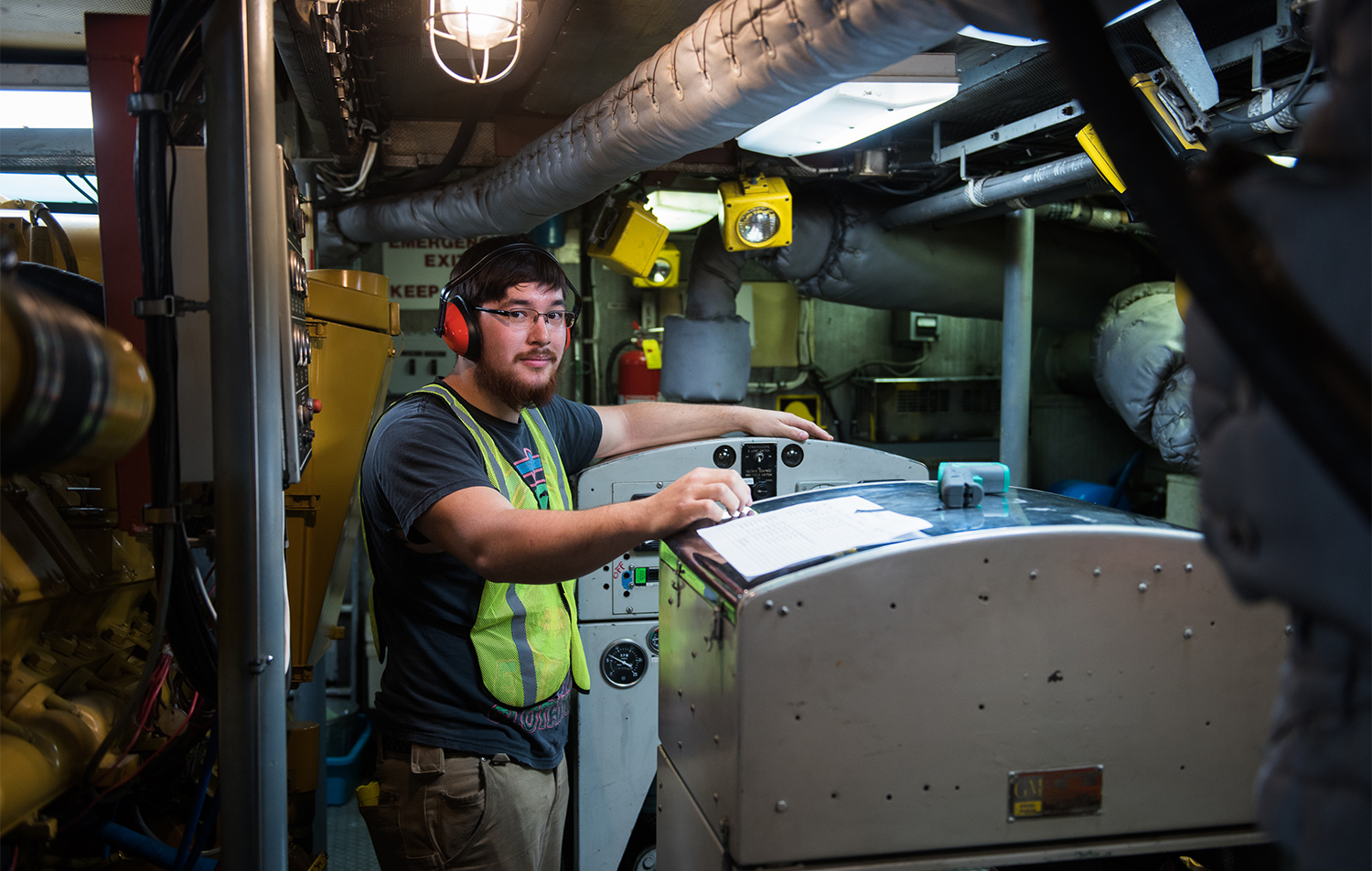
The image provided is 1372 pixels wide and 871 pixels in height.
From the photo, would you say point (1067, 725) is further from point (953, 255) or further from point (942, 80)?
point (953, 255)

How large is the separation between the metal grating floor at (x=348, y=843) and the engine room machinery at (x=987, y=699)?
2711mm

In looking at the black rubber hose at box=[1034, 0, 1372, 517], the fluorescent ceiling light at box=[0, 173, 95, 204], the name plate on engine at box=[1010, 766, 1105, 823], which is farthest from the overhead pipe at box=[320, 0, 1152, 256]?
the fluorescent ceiling light at box=[0, 173, 95, 204]

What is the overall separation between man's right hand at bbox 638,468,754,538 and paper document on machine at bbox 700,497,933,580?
30mm

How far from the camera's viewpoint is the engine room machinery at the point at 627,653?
2.68 meters

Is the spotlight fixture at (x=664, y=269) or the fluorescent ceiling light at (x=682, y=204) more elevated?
the fluorescent ceiling light at (x=682, y=204)

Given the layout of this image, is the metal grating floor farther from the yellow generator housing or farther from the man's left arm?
the man's left arm

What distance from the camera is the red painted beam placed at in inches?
54.0

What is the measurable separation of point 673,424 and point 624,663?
0.78 meters

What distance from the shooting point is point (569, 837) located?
2830 mm

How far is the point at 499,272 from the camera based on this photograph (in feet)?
6.61

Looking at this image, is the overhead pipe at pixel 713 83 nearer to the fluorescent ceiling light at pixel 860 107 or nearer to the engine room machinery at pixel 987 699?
the fluorescent ceiling light at pixel 860 107

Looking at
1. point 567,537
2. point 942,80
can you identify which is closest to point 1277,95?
point 942,80

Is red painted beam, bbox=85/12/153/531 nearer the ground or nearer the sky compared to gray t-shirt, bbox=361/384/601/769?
nearer the sky

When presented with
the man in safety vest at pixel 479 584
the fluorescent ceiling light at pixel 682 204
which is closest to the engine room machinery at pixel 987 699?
the man in safety vest at pixel 479 584
